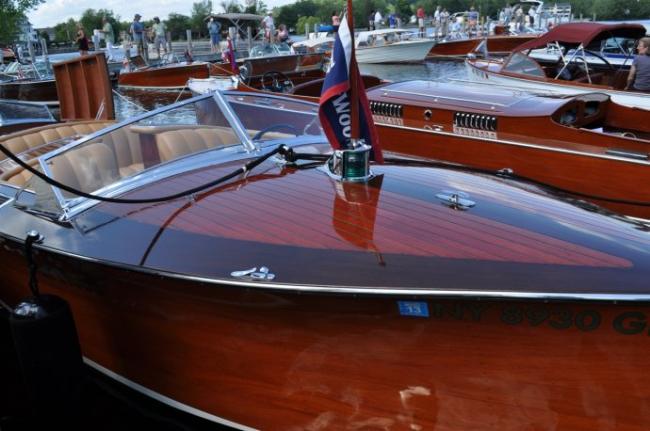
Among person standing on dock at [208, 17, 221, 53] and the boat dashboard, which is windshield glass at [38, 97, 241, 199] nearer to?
the boat dashboard

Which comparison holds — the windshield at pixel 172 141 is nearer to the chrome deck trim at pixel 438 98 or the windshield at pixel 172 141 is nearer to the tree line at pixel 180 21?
the chrome deck trim at pixel 438 98

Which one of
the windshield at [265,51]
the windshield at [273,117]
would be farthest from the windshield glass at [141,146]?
the windshield at [265,51]

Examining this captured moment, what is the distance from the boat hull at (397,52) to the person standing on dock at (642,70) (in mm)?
17209

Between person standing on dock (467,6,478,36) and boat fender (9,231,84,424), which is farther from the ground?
person standing on dock (467,6,478,36)

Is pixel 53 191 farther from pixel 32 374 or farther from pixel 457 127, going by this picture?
pixel 457 127

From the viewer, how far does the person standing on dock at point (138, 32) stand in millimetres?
23327

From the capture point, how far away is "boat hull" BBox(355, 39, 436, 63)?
25375mm

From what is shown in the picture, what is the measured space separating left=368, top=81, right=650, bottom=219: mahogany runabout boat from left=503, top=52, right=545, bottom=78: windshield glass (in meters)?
2.85

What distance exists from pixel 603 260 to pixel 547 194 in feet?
2.87

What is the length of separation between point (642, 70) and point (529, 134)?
3.70 meters

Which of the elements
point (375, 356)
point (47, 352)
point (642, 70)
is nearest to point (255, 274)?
point (375, 356)

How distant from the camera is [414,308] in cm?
208

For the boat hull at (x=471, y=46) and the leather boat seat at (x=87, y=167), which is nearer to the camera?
the leather boat seat at (x=87, y=167)

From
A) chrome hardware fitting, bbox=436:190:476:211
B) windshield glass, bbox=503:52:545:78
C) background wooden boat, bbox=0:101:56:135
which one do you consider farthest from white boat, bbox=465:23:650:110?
chrome hardware fitting, bbox=436:190:476:211
